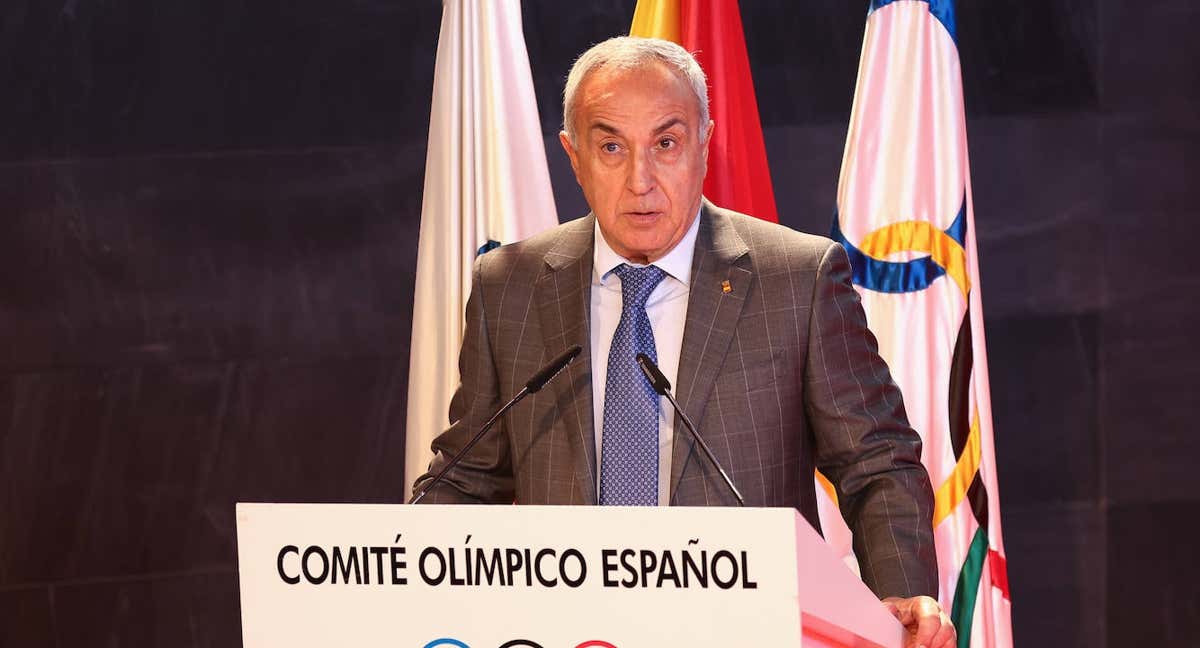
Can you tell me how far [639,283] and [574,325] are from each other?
0.39ft

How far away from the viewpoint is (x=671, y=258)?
6.89ft

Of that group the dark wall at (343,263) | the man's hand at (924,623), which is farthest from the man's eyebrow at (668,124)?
the dark wall at (343,263)

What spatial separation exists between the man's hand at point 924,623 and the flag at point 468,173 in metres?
1.66

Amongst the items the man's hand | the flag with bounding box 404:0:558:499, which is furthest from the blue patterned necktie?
the flag with bounding box 404:0:558:499

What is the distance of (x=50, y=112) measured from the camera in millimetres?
3842

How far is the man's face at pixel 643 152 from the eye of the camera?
2035 millimetres

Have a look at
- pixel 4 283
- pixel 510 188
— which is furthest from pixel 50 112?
pixel 510 188

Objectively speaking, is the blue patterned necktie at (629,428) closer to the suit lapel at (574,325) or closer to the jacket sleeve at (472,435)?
the suit lapel at (574,325)

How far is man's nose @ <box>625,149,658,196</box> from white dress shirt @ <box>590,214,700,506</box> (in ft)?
0.41

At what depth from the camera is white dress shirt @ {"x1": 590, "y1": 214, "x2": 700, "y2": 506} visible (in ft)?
6.64

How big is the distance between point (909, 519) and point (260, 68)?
101 inches

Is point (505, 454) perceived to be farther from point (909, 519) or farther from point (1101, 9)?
point (1101, 9)

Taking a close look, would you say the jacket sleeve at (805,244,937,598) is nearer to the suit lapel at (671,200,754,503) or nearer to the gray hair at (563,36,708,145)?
the suit lapel at (671,200,754,503)

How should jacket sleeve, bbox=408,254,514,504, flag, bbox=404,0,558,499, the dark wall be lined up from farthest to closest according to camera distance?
the dark wall → flag, bbox=404,0,558,499 → jacket sleeve, bbox=408,254,514,504
